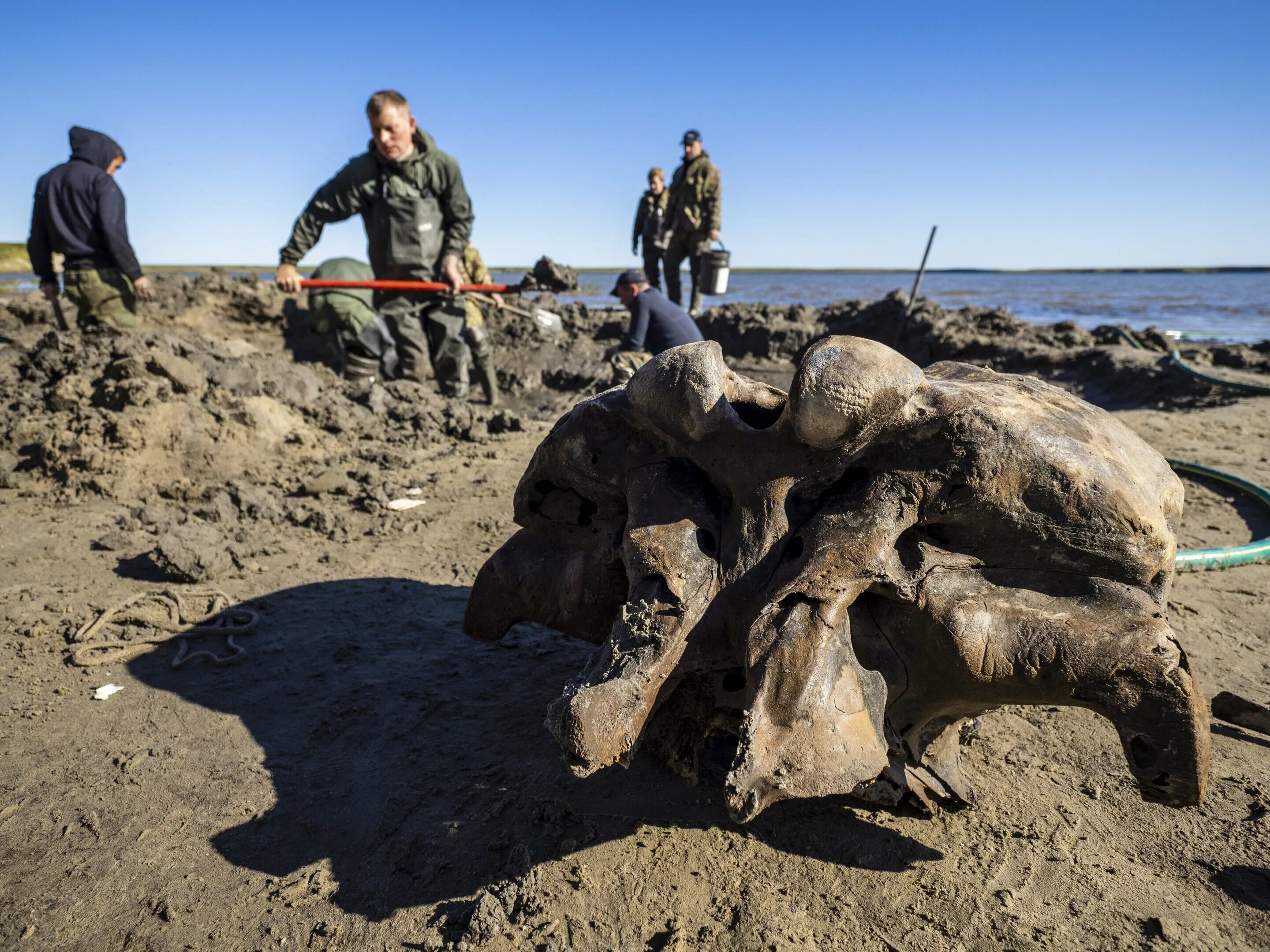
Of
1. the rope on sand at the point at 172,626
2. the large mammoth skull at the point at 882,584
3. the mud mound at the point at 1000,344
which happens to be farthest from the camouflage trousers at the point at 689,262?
the large mammoth skull at the point at 882,584

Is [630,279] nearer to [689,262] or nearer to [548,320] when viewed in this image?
[548,320]

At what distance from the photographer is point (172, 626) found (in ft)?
11.2

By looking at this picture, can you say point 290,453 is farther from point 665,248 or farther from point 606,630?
point 665,248

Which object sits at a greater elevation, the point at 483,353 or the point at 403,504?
the point at 483,353

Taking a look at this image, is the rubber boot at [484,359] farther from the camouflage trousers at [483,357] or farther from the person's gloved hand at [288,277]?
the person's gloved hand at [288,277]

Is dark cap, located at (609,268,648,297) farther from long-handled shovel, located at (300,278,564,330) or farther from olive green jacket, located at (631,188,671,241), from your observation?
olive green jacket, located at (631,188,671,241)

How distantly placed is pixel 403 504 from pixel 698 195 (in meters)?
8.63

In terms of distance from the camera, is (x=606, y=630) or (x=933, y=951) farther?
(x=606, y=630)

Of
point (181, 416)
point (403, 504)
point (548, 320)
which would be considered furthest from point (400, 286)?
point (548, 320)

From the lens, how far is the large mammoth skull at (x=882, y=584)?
6.03 ft

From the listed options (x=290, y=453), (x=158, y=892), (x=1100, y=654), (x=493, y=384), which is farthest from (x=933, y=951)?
(x=493, y=384)

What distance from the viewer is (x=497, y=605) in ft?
9.45

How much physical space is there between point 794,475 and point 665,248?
11345mm

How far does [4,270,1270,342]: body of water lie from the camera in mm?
22219
